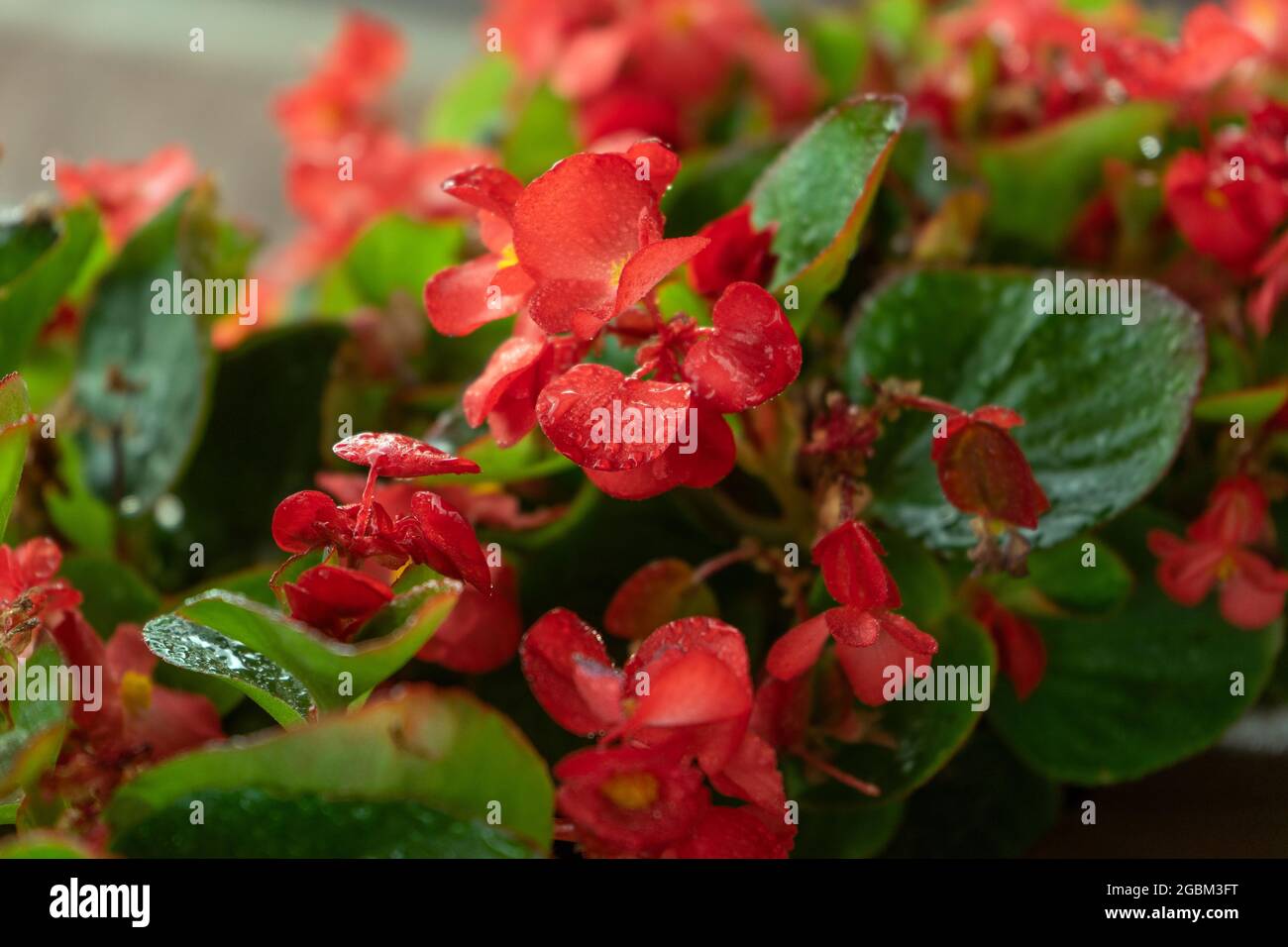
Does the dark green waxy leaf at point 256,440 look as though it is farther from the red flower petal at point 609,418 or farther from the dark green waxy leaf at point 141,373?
the red flower petal at point 609,418

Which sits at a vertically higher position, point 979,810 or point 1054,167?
point 1054,167

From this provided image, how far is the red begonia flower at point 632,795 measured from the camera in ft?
0.84

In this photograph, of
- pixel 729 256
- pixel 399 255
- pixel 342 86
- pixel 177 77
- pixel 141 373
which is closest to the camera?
pixel 729 256

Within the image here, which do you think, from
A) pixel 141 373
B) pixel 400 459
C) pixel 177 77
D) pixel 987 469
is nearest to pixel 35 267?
pixel 141 373

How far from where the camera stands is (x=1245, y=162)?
1.36 ft

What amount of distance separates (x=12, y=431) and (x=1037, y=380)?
287 millimetres

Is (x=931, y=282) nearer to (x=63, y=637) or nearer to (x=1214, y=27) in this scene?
(x=1214, y=27)

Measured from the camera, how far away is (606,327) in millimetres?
310

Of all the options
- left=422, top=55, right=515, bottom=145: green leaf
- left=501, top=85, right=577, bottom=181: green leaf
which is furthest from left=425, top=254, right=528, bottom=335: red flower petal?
left=422, top=55, right=515, bottom=145: green leaf

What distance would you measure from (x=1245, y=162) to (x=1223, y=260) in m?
0.03

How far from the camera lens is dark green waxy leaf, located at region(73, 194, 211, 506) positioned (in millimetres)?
446

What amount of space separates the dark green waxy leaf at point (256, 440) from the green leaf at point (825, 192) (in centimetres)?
19

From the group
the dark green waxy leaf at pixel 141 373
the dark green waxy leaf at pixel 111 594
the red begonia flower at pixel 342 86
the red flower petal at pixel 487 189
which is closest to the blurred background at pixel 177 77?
the red begonia flower at pixel 342 86

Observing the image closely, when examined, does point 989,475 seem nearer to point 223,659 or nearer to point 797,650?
point 797,650
